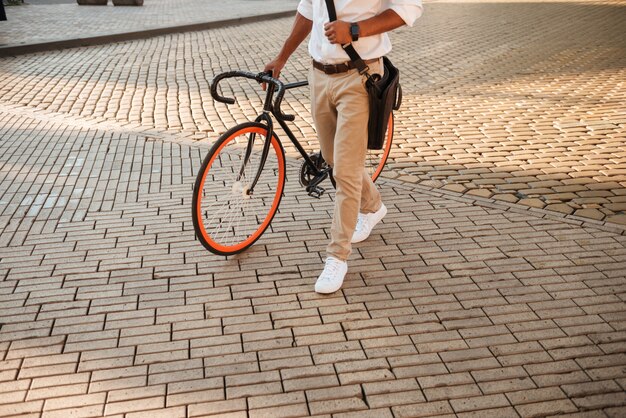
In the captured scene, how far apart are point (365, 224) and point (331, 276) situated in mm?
777

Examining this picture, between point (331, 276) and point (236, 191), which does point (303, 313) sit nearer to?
point (331, 276)

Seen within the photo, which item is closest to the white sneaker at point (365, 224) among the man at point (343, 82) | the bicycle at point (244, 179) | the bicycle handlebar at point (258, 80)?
the bicycle at point (244, 179)

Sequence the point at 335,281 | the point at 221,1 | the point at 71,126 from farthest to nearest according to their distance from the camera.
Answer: the point at 221,1 < the point at 71,126 < the point at 335,281

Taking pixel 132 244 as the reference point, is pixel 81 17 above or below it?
below

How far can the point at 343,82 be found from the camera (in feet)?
12.4

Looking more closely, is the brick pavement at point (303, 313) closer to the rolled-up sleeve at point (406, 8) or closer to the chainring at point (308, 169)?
the chainring at point (308, 169)

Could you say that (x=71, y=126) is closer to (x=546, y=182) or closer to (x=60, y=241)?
(x=60, y=241)

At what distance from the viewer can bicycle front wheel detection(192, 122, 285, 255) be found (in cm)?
416

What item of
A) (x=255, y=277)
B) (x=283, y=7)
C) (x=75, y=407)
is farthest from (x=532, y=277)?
(x=283, y=7)

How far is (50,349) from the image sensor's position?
11.3 feet

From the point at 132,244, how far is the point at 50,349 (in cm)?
126

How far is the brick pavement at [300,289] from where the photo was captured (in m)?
3.13

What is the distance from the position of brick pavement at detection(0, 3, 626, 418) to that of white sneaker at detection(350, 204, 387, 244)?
0.06 metres

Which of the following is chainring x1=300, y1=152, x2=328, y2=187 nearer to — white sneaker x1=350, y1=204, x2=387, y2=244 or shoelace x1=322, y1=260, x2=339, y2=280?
white sneaker x1=350, y1=204, x2=387, y2=244
